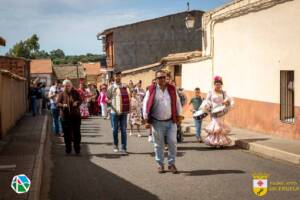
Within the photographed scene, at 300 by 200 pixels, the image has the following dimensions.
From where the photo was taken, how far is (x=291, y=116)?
14.4 metres

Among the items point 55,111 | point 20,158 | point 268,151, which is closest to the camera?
point 20,158

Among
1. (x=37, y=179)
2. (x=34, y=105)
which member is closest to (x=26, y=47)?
(x=34, y=105)

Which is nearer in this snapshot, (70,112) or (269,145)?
(70,112)

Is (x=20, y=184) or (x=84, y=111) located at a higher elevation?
(x=84, y=111)

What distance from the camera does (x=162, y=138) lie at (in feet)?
31.2

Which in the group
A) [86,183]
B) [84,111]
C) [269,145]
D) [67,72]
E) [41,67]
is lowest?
[86,183]

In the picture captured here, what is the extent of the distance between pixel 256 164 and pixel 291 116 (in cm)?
450

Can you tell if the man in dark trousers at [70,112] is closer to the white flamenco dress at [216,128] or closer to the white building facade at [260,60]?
the white flamenco dress at [216,128]

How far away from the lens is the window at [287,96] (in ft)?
46.9

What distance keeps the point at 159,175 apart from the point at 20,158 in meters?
3.41

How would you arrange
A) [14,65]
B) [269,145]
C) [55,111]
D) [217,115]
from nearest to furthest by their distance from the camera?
[269,145]
[217,115]
[55,111]
[14,65]

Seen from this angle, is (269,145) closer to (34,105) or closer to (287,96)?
(287,96)

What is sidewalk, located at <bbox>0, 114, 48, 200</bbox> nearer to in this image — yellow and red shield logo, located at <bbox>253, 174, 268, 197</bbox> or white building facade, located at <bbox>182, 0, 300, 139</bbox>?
yellow and red shield logo, located at <bbox>253, 174, 268, 197</bbox>

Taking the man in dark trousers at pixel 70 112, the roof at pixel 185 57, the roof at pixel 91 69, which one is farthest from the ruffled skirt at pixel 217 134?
the roof at pixel 91 69
